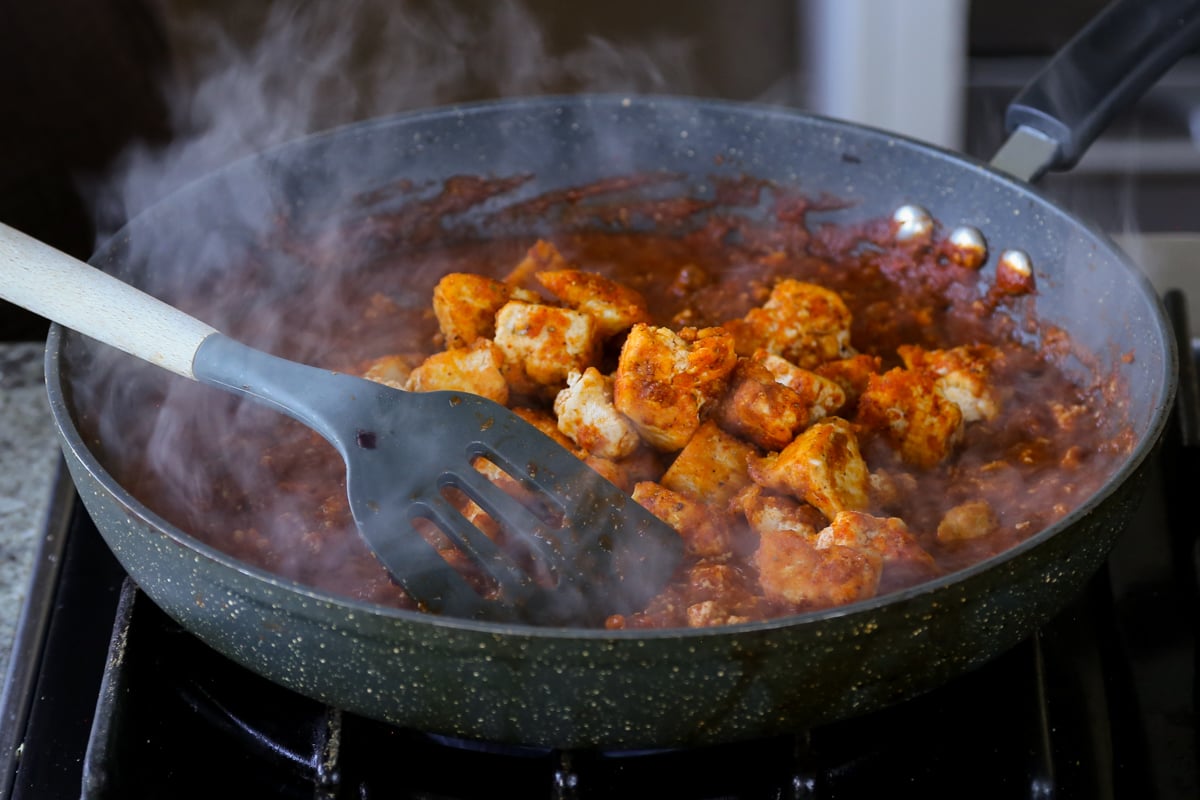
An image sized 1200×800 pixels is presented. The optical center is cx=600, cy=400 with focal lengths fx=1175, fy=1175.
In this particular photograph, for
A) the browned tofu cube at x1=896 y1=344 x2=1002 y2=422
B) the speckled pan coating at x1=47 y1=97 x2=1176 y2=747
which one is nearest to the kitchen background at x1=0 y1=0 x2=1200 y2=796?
the speckled pan coating at x1=47 y1=97 x2=1176 y2=747

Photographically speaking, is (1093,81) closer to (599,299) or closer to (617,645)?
(599,299)

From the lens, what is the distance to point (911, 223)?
185 centimetres

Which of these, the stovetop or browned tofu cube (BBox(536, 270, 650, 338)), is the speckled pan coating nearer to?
the stovetop

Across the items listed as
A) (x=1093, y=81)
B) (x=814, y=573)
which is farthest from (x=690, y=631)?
(x=1093, y=81)

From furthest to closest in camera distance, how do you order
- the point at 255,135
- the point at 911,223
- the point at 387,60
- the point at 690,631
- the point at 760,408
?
the point at 387,60, the point at 255,135, the point at 911,223, the point at 760,408, the point at 690,631

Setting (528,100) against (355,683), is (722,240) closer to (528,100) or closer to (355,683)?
(528,100)

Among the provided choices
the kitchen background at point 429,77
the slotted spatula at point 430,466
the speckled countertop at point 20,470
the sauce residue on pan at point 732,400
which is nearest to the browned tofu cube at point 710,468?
the sauce residue on pan at point 732,400

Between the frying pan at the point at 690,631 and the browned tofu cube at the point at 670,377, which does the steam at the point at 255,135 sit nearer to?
the frying pan at the point at 690,631

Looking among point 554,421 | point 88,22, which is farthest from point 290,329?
point 88,22

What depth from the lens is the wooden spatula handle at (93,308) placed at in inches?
50.1

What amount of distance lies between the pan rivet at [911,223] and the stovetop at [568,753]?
69 centimetres

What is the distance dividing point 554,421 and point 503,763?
1.48 ft

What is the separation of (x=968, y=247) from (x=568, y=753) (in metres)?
1.03

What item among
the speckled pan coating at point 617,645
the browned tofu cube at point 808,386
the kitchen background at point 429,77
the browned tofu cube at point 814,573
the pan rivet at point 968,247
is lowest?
the speckled pan coating at point 617,645
